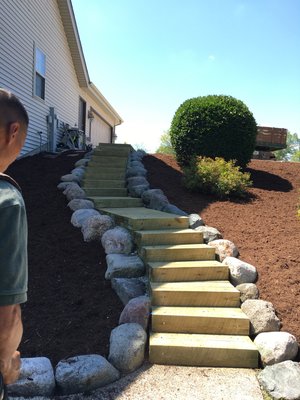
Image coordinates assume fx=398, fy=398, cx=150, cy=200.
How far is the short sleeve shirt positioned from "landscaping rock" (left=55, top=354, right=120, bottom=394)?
2.10 m

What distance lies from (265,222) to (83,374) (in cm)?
355

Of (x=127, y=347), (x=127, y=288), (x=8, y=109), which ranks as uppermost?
(x=8, y=109)

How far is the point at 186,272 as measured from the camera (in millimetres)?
4203

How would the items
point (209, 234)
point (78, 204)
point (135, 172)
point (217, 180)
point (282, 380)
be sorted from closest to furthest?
1. point (282, 380)
2. point (209, 234)
3. point (78, 204)
4. point (217, 180)
5. point (135, 172)

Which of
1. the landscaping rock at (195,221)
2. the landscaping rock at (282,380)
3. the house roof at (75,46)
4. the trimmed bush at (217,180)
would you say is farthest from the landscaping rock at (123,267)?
the house roof at (75,46)

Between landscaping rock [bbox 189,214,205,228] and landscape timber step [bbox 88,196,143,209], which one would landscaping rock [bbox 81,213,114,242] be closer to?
landscape timber step [bbox 88,196,143,209]

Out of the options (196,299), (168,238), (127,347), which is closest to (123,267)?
(168,238)

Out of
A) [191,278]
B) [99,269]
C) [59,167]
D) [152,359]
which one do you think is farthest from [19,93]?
[152,359]

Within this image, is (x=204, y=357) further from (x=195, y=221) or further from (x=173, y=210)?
(x=173, y=210)

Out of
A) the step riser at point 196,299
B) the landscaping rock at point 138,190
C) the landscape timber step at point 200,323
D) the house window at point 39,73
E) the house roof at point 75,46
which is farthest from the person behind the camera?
the house roof at point 75,46

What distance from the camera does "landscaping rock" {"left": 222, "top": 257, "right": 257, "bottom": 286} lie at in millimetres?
4137

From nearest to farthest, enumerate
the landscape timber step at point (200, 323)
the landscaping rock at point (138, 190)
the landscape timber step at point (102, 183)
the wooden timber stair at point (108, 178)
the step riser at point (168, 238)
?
the landscape timber step at point (200, 323) < the step riser at point (168, 238) < the wooden timber stair at point (108, 178) < the landscaping rock at point (138, 190) < the landscape timber step at point (102, 183)

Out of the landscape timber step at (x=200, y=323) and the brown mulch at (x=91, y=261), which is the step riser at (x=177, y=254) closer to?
the brown mulch at (x=91, y=261)

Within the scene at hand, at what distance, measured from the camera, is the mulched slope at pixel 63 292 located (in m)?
3.36
